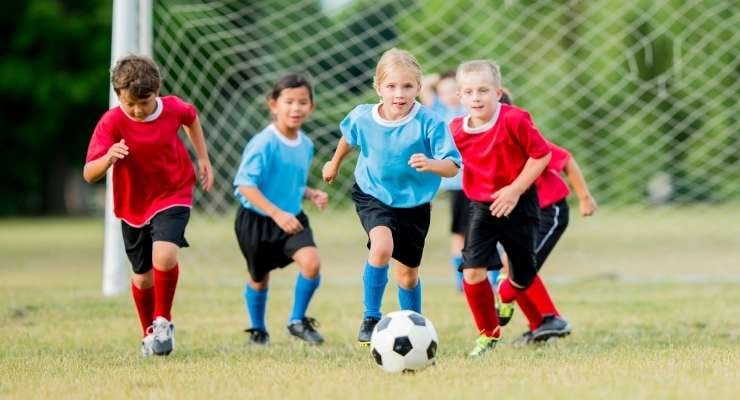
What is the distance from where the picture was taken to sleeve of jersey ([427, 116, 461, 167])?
5.00 meters

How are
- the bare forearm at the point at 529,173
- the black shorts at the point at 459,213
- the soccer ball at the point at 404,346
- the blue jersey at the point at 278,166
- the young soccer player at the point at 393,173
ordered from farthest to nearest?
the black shorts at the point at 459,213 → the blue jersey at the point at 278,166 → the bare forearm at the point at 529,173 → the young soccer player at the point at 393,173 → the soccer ball at the point at 404,346

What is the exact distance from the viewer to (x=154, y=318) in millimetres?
5469

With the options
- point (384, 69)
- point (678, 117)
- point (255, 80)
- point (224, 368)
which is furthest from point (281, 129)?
point (678, 117)

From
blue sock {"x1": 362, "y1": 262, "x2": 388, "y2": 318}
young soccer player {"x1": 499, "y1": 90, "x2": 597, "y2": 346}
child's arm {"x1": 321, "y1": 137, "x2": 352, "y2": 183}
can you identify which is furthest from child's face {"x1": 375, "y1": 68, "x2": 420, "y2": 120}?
young soccer player {"x1": 499, "y1": 90, "x2": 597, "y2": 346}

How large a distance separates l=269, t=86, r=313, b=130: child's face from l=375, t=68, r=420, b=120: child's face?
1.07m

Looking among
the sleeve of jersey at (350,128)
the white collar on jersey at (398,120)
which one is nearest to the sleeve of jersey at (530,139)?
the white collar on jersey at (398,120)

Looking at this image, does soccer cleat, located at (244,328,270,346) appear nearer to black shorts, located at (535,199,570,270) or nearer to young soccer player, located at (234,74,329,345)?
young soccer player, located at (234,74,329,345)

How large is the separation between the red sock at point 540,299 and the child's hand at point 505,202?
0.85 meters

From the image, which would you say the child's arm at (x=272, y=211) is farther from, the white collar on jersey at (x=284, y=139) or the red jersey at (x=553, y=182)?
the red jersey at (x=553, y=182)

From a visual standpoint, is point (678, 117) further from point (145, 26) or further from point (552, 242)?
point (552, 242)

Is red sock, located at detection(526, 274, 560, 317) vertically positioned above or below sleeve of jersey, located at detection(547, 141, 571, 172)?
below

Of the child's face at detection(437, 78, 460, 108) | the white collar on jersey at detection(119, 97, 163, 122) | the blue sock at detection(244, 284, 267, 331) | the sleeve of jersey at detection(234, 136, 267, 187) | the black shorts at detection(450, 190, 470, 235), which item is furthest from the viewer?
the black shorts at detection(450, 190, 470, 235)

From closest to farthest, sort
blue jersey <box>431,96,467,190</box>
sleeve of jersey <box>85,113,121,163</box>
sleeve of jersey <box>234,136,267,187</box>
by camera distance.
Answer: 1. sleeve of jersey <box>85,113,121,163</box>
2. sleeve of jersey <box>234,136,267,187</box>
3. blue jersey <box>431,96,467,190</box>

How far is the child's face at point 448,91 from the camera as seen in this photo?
8387mm
